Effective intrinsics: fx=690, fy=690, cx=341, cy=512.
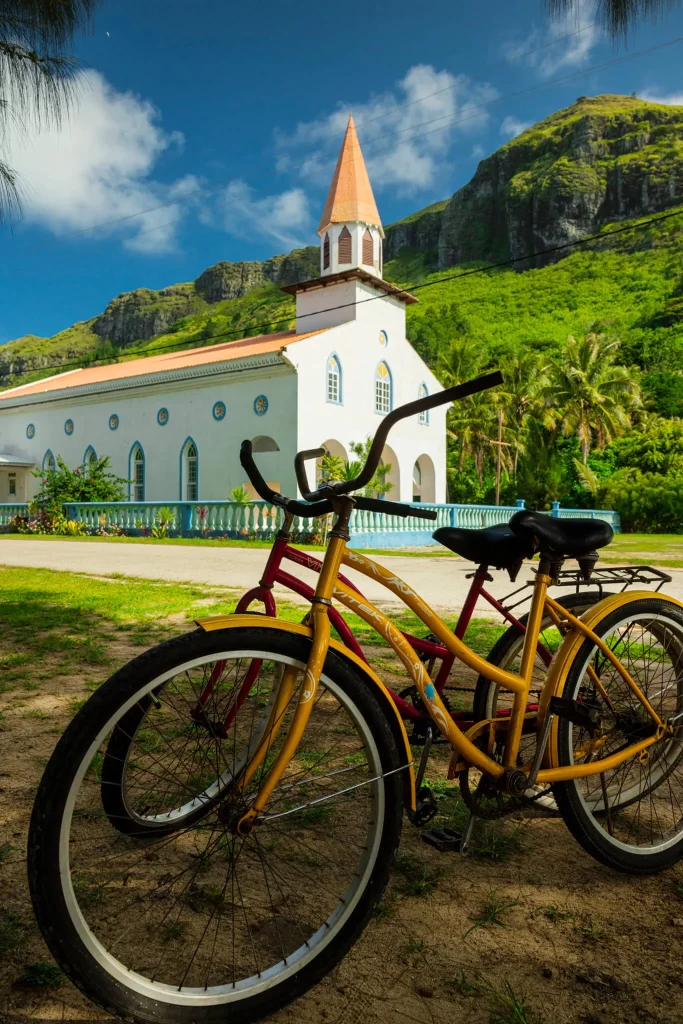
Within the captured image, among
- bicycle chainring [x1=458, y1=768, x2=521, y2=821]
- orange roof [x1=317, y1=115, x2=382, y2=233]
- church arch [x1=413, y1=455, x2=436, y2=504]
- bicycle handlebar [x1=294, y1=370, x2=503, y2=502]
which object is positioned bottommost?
bicycle chainring [x1=458, y1=768, x2=521, y2=821]

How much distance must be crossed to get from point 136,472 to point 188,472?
10.8 feet

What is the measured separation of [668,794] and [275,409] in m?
22.1

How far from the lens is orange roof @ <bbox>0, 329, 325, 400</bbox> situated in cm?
2559

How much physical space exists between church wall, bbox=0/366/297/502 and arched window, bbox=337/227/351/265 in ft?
23.4

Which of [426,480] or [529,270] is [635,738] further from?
[529,270]

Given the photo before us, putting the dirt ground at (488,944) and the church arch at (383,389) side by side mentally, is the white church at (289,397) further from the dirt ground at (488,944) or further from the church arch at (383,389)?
the dirt ground at (488,944)

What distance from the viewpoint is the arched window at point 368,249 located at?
91.9 ft

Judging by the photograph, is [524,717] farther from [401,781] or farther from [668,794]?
[668,794]

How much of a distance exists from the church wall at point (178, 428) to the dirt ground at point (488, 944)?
2105cm

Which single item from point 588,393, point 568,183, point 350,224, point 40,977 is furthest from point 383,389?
point 568,183

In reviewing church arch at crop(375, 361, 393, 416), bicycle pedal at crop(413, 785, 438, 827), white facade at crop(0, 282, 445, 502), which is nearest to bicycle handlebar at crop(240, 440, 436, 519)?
bicycle pedal at crop(413, 785, 438, 827)

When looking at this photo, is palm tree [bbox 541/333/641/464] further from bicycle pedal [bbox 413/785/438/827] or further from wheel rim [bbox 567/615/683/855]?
bicycle pedal [bbox 413/785/438/827]

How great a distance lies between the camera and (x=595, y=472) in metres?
36.4

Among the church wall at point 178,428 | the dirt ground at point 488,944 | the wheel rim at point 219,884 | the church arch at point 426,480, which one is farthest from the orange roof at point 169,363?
the dirt ground at point 488,944
